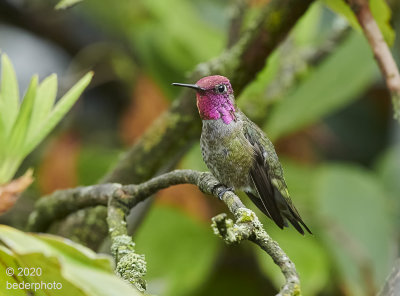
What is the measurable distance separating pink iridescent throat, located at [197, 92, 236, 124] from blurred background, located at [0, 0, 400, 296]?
433 mm

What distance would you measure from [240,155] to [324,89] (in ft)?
3.87

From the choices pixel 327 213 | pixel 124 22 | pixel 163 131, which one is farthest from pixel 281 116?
pixel 124 22

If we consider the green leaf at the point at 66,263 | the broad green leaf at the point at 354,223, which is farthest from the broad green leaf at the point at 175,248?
the green leaf at the point at 66,263

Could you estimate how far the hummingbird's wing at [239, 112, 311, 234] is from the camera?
3.49ft

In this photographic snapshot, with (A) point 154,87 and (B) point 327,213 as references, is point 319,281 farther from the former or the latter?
(A) point 154,87

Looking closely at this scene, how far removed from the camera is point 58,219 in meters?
1.33

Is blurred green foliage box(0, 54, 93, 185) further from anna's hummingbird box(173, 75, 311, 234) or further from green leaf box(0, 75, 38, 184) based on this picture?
anna's hummingbird box(173, 75, 311, 234)

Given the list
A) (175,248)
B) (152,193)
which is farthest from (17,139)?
(175,248)

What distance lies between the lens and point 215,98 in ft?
3.45

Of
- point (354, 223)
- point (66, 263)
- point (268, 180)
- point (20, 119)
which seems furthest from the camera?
point (354, 223)

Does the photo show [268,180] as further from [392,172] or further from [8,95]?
[392,172]

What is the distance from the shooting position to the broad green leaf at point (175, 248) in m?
2.08

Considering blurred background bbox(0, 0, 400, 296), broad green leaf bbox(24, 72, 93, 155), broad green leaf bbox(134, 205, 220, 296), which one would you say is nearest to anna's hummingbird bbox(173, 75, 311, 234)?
broad green leaf bbox(24, 72, 93, 155)

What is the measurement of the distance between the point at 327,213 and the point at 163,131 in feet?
3.53
